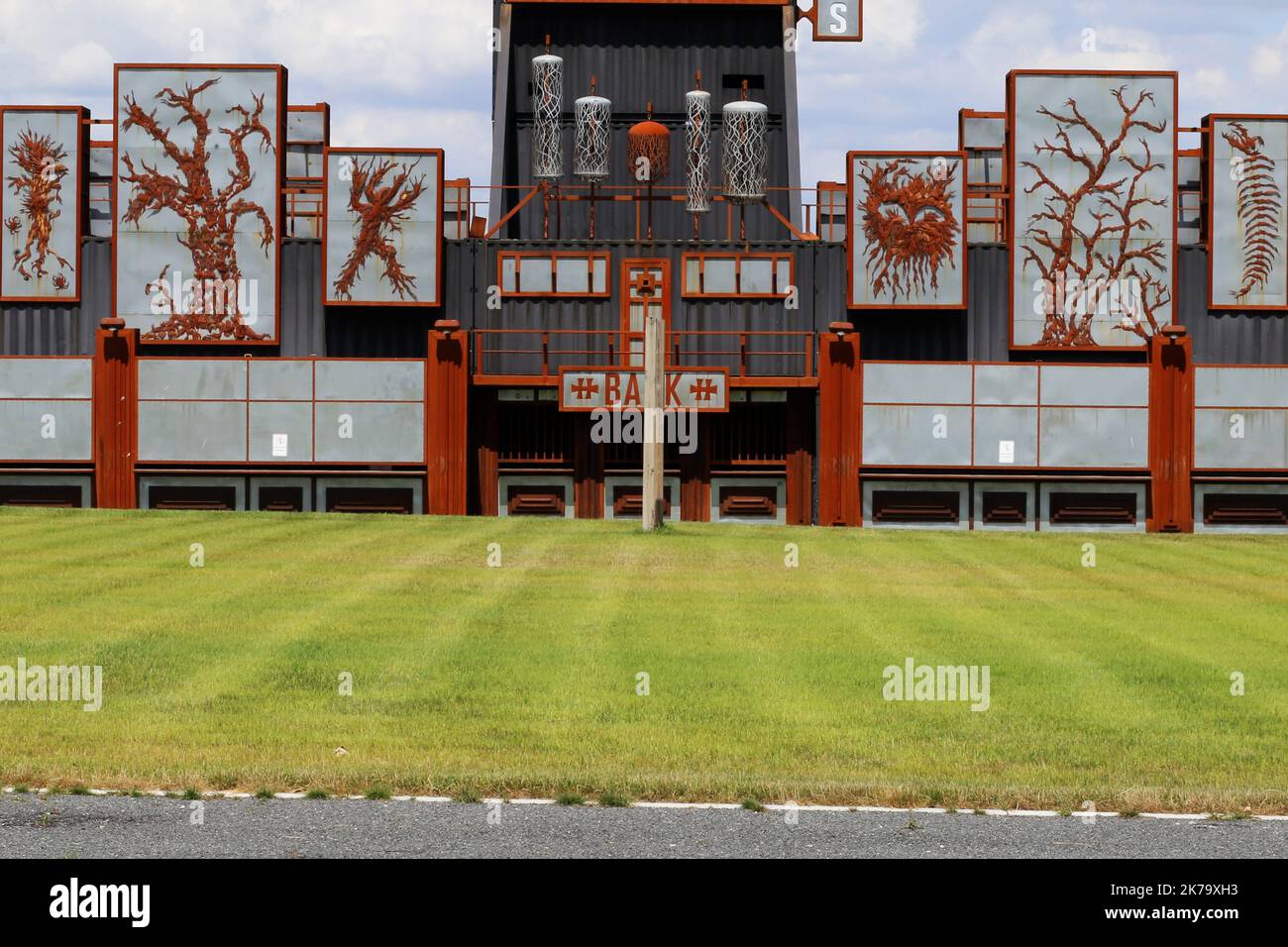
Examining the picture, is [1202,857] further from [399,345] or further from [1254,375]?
[399,345]

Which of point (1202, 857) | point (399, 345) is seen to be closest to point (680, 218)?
point (399, 345)

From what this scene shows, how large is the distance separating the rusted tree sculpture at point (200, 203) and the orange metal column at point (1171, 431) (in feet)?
72.6

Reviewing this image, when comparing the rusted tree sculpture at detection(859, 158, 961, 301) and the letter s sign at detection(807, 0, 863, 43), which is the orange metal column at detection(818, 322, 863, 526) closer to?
the rusted tree sculpture at detection(859, 158, 961, 301)

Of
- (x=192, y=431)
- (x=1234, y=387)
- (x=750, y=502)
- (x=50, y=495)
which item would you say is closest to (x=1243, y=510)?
(x=1234, y=387)

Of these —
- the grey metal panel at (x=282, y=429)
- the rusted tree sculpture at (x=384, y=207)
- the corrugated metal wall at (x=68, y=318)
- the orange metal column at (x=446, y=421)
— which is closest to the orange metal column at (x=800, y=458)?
the orange metal column at (x=446, y=421)

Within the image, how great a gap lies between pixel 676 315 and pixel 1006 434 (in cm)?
867

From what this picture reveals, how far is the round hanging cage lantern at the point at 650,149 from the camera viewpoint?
158 feet

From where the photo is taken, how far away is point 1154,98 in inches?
1705

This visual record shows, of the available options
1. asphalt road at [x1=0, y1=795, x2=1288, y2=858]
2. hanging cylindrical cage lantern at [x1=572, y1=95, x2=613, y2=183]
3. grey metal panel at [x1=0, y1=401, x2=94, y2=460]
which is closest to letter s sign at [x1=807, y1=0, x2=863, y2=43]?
hanging cylindrical cage lantern at [x1=572, y1=95, x2=613, y2=183]

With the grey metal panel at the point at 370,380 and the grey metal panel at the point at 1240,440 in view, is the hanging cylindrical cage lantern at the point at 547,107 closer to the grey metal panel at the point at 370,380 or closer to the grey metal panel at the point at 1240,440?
the grey metal panel at the point at 370,380

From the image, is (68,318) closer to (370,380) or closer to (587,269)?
(370,380)

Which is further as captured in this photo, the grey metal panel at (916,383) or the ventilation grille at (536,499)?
the ventilation grille at (536,499)

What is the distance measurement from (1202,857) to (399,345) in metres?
35.6

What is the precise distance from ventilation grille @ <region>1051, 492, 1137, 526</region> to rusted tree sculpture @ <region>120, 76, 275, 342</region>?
20.6m
